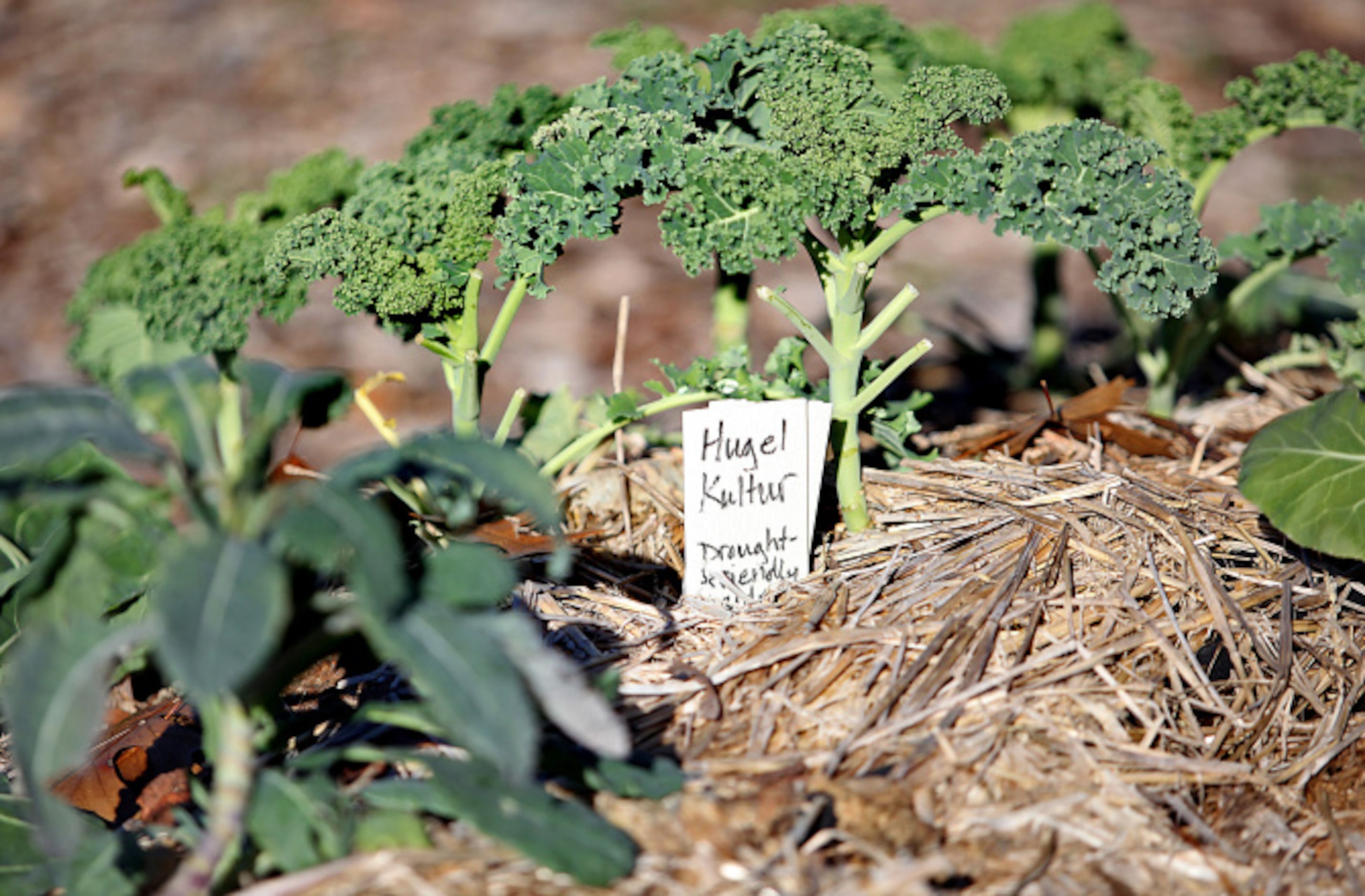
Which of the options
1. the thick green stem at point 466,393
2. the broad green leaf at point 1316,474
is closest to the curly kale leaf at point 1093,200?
the broad green leaf at point 1316,474

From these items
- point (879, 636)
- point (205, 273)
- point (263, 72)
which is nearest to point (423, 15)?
point (263, 72)

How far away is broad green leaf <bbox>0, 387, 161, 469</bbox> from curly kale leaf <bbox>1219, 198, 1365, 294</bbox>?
2096mm

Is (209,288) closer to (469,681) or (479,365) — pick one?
(479,365)

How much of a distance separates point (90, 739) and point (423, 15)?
225 inches

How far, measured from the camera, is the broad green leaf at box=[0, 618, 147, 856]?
1128 millimetres

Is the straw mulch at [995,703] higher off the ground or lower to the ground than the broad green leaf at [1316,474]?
lower

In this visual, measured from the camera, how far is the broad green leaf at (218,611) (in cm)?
106

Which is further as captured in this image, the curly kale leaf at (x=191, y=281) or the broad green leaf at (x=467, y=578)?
the curly kale leaf at (x=191, y=281)

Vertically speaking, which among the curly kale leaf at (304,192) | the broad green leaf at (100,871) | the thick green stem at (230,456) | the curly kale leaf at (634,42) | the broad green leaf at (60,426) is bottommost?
the broad green leaf at (100,871)

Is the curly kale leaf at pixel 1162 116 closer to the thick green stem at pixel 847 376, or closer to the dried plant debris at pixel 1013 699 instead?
the dried plant debris at pixel 1013 699

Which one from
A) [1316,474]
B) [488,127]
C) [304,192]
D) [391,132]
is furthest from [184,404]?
[391,132]

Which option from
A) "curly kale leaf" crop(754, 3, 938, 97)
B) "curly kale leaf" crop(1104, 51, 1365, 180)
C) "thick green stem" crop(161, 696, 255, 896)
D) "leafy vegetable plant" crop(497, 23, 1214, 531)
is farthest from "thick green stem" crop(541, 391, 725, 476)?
"curly kale leaf" crop(1104, 51, 1365, 180)

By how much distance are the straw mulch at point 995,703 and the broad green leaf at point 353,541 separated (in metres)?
0.35

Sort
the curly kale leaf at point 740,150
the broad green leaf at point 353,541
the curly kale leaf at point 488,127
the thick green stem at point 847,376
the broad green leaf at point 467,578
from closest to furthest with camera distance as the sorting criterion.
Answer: the broad green leaf at point 353,541
the broad green leaf at point 467,578
the curly kale leaf at point 740,150
the thick green stem at point 847,376
the curly kale leaf at point 488,127
